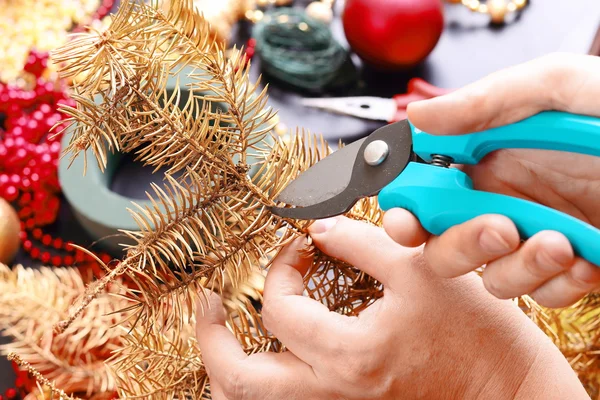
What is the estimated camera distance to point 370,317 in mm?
366

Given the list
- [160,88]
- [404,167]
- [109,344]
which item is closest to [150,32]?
[160,88]

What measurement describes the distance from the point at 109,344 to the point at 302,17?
0.48 m

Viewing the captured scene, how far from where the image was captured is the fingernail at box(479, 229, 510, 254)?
0.30 meters

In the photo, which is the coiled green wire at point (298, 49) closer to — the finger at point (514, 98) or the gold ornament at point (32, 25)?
the gold ornament at point (32, 25)

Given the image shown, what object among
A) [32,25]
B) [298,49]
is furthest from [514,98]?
[32,25]

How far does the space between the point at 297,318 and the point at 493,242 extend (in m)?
0.13

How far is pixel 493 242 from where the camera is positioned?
304mm

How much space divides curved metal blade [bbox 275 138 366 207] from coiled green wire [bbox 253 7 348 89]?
1.20 ft

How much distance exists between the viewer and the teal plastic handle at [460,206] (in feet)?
0.98

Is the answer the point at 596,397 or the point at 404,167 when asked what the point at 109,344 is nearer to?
the point at 404,167

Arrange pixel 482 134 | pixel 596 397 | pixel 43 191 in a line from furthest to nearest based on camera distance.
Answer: pixel 43 191 → pixel 596 397 → pixel 482 134

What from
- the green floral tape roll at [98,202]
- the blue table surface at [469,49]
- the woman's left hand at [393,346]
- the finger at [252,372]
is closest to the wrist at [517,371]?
the woman's left hand at [393,346]

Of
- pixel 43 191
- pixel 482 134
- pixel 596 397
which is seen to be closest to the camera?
pixel 482 134

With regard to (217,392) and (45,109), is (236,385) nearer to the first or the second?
(217,392)
